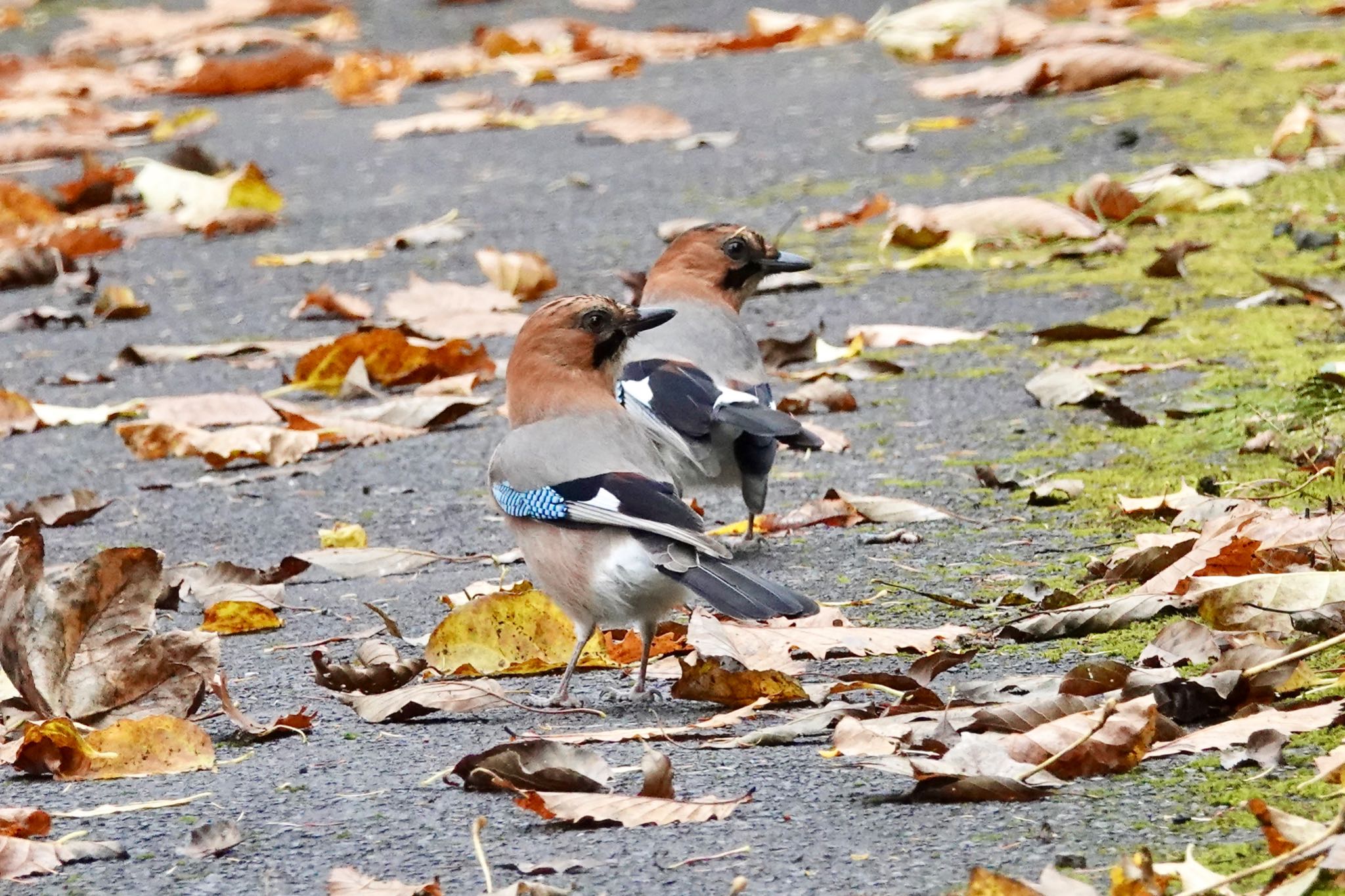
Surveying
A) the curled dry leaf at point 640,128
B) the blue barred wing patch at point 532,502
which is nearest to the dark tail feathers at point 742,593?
the blue barred wing patch at point 532,502

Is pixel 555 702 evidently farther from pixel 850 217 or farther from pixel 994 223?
pixel 850 217

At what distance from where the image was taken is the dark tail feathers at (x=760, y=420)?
178 inches

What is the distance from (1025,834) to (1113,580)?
136 cm

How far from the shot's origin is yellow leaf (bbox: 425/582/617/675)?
3727mm

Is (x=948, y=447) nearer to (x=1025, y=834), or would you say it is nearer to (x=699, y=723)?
(x=699, y=723)

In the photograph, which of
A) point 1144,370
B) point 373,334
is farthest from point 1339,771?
point 373,334

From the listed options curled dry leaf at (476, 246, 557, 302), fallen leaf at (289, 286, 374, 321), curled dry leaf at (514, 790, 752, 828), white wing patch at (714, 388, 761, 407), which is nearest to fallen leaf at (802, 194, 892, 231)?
curled dry leaf at (476, 246, 557, 302)

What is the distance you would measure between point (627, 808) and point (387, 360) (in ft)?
12.9

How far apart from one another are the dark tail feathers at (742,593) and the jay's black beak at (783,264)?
219cm

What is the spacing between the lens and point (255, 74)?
13.1 metres

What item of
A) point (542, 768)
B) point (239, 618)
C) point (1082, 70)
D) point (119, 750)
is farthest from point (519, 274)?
point (542, 768)

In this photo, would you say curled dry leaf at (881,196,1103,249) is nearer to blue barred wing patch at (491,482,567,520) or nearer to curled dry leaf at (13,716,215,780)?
blue barred wing patch at (491,482,567,520)

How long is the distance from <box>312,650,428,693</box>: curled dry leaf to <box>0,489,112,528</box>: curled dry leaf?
5.90 ft

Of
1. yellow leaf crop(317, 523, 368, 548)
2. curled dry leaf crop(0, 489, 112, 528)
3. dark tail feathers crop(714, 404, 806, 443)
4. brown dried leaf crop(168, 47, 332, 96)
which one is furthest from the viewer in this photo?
brown dried leaf crop(168, 47, 332, 96)
